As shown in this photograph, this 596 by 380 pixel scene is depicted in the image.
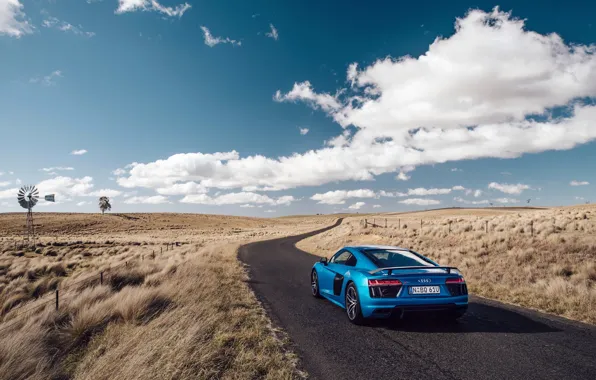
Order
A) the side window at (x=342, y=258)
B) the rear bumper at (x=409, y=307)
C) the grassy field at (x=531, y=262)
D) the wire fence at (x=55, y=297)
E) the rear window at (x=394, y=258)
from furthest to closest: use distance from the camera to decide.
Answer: the grassy field at (x=531, y=262), the side window at (x=342, y=258), the wire fence at (x=55, y=297), the rear window at (x=394, y=258), the rear bumper at (x=409, y=307)

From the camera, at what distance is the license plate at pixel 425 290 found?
5793 millimetres

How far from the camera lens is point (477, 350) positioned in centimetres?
499

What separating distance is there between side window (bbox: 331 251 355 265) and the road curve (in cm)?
104

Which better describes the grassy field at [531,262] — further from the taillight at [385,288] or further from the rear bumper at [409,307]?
the taillight at [385,288]

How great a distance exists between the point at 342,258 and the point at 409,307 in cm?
235

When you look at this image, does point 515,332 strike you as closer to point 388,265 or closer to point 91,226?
point 388,265

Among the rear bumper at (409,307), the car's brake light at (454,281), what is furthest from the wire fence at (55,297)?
the car's brake light at (454,281)

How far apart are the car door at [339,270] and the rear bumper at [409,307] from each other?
1.20m

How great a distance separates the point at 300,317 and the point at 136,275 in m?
7.97

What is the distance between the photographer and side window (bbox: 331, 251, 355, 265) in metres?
7.56

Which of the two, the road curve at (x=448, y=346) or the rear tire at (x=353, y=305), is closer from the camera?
the road curve at (x=448, y=346)

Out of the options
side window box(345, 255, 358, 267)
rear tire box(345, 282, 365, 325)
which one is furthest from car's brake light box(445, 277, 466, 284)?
side window box(345, 255, 358, 267)

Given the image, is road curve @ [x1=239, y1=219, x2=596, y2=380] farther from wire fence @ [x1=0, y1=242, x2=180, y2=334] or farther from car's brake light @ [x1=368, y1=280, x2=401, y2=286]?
wire fence @ [x1=0, y1=242, x2=180, y2=334]

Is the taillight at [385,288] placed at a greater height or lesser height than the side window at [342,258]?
lesser
